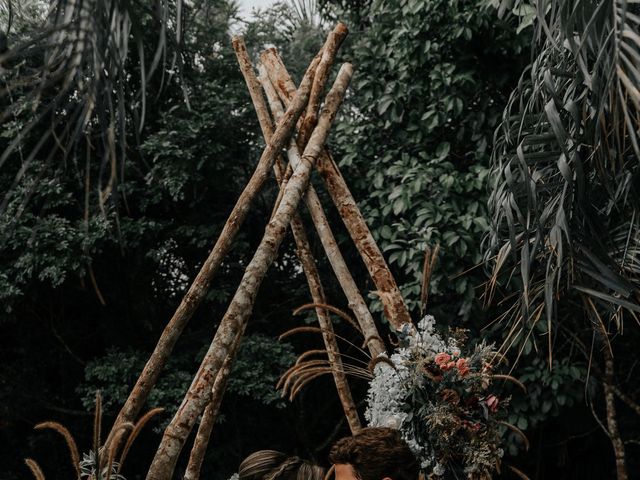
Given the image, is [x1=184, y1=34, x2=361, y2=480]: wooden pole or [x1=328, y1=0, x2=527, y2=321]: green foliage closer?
[x1=184, y1=34, x2=361, y2=480]: wooden pole

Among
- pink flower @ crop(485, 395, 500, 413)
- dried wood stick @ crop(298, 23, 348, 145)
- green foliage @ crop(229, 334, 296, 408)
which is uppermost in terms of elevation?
dried wood stick @ crop(298, 23, 348, 145)

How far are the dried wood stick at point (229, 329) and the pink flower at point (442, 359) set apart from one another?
0.71 m

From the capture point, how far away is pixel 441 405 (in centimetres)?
274

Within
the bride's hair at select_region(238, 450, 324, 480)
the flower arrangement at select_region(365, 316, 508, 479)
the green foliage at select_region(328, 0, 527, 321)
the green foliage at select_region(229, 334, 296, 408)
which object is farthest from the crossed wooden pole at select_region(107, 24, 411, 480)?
the green foliage at select_region(229, 334, 296, 408)

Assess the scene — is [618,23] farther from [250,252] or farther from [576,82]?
[250,252]

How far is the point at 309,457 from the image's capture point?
21.6 ft

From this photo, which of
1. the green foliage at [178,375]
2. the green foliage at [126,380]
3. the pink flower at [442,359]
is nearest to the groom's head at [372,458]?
the pink flower at [442,359]

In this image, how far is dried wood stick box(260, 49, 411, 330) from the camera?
3.39 metres

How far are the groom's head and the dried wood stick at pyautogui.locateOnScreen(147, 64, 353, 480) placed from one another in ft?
2.43

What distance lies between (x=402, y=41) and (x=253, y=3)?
207 cm

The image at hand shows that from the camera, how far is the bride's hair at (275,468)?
90.0 inches

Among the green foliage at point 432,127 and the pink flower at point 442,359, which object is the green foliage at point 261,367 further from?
the pink flower at point 442,359

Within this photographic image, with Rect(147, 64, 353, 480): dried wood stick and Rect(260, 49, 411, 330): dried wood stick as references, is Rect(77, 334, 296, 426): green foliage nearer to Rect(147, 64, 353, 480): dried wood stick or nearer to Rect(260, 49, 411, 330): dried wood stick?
Rect(260, 49, 411, 330): dried wood stick

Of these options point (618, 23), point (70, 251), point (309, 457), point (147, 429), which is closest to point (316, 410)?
point (309, 457)
